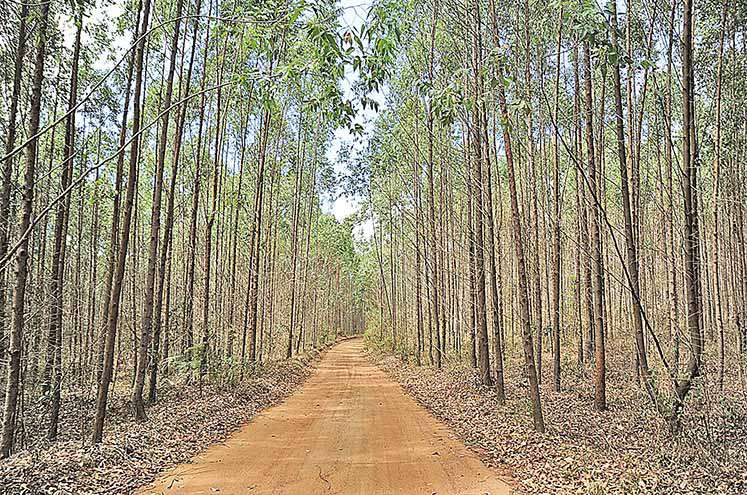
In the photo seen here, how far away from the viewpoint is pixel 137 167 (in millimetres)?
10891

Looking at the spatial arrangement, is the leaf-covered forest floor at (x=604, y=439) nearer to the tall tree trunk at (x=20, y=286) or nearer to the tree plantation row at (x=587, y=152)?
the tree plantation row at (x=587, y=152)

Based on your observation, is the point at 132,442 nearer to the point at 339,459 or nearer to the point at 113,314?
the point at 113,314

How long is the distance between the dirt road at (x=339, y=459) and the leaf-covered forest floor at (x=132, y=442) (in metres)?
0.36

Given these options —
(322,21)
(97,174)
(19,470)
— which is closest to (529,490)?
(322,21)

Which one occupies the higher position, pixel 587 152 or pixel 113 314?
pixel 587 152

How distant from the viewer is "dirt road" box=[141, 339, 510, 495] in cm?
575

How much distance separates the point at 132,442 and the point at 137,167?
5.76m

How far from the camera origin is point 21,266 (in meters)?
7.11

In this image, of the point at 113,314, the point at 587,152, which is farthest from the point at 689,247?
the point at 113,314

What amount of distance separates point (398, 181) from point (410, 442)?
53.9 ft

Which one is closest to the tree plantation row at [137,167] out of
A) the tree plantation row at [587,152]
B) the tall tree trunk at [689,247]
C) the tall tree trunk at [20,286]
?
the tall tree trunk at [20,286]

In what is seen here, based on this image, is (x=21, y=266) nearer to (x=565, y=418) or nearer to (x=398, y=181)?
(x=565, y=418)

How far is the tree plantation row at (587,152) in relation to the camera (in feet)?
23.7

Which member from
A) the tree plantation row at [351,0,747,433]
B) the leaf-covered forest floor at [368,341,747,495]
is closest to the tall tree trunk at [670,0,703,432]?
the tree plantation row at [351,0,747,433]
